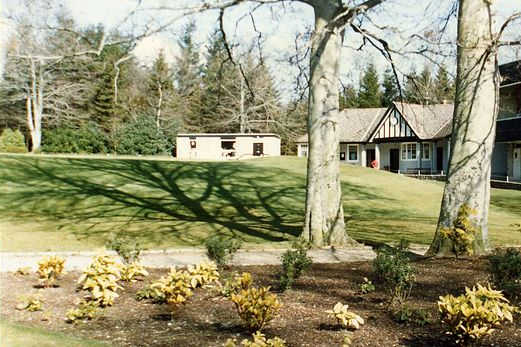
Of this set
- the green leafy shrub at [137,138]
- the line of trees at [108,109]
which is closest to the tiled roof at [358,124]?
the line of trees at [108,109]

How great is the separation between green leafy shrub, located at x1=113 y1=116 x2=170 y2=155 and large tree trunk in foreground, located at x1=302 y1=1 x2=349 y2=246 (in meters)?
37.7

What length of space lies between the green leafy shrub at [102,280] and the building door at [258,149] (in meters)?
39.9

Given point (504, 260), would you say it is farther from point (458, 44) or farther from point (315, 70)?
point (315, 70)

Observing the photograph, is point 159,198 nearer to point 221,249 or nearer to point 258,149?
point 221,249

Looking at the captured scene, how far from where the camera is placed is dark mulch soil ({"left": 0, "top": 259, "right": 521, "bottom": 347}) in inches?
161

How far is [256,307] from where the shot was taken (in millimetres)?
4109

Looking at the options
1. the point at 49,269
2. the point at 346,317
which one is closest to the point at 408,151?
the point at 49,269

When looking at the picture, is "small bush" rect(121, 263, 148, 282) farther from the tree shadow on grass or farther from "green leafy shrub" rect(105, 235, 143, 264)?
the tree shadow on grass

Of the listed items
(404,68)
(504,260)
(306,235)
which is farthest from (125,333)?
(404,68)

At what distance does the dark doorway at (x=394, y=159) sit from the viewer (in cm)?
4556

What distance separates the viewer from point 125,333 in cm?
425

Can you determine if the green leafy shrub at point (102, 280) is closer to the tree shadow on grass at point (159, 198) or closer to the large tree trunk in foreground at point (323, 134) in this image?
the large tree trunk in foreground at point (323, 134)

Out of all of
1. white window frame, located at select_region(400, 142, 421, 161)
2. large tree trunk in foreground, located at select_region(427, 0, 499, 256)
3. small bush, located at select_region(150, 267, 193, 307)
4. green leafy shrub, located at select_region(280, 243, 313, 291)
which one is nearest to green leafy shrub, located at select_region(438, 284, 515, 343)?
green leafy shrub, located at select_region(280, 243, 313, 291)

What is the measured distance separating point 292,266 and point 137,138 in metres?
40.6
